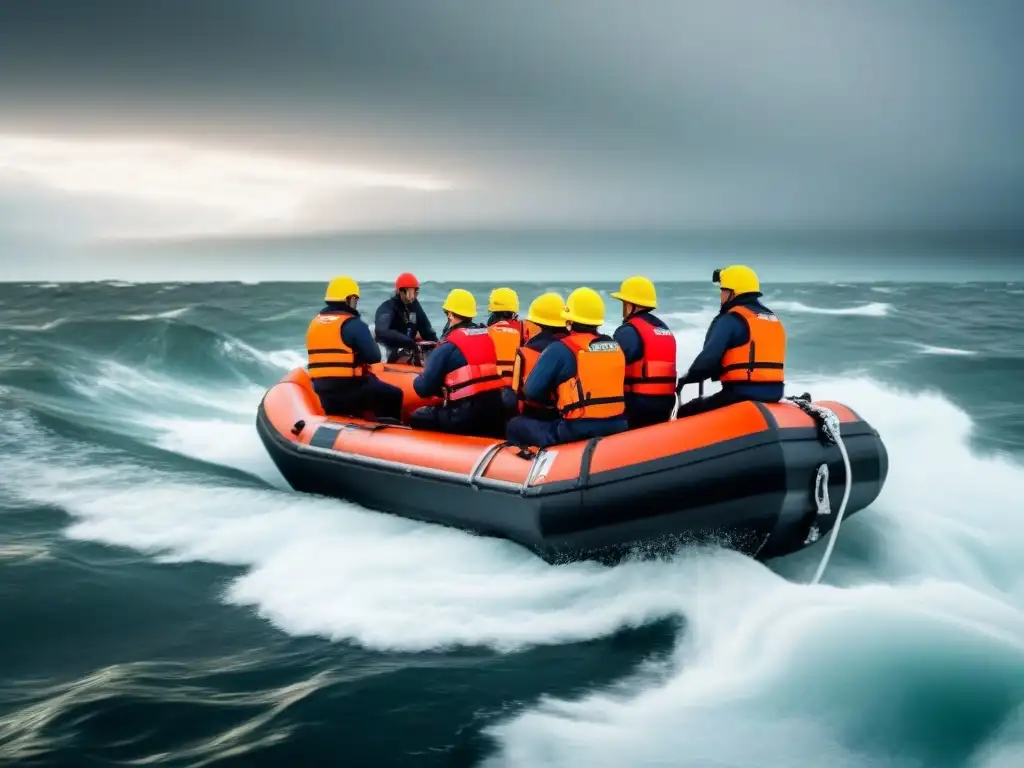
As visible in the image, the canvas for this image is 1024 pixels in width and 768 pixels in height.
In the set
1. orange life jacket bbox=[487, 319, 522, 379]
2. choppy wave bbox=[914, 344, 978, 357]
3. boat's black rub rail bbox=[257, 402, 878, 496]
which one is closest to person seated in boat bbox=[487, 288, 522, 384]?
orange life jacket bbox=[487, 319, 522, 379]

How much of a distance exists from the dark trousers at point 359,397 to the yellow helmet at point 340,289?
0.56 meters

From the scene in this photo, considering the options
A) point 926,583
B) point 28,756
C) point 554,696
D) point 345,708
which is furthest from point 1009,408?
point 28,756

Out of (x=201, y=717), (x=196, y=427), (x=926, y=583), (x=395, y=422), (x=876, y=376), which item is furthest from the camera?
(x=876, y=376)

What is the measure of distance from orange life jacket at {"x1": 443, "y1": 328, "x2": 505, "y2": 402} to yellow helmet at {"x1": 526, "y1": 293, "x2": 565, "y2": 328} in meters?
0.67

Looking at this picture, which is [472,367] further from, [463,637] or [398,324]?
[398,324]

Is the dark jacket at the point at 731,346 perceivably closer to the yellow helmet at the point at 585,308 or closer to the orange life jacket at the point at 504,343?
the yellow helmet at the point at 585,308

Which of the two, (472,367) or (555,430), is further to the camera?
(472,367)

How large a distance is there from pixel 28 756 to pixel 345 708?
1110 millimetres

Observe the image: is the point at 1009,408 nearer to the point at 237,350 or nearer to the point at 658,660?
the point at 658,660

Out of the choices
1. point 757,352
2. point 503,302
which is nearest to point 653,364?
point 757,352

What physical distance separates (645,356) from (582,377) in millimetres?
494

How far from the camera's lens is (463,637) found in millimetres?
3904

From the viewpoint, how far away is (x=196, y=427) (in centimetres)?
946

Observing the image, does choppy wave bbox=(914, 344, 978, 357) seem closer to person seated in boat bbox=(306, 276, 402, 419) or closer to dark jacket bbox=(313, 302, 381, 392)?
person seated in boat bbox=(306, 276, 402, 419)
